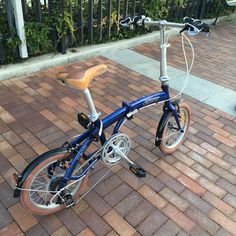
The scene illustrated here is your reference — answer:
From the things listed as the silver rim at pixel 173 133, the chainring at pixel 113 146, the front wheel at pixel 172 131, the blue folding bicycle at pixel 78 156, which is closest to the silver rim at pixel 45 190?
the blue folding bicycle at pixel 78 156

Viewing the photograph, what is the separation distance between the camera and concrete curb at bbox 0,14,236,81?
4.22 meters

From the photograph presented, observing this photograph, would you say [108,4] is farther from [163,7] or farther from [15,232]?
[15,232]

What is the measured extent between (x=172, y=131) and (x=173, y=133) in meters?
0.02

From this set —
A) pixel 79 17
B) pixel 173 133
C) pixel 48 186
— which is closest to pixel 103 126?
pixel 48 186

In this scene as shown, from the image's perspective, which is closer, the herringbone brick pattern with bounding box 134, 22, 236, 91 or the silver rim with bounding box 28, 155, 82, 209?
the silver rim with bounding box 28, 155, 82, 209

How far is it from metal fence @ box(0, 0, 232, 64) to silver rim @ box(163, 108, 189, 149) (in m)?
2.36

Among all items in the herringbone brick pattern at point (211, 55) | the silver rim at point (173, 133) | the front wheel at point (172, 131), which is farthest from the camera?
the herringbone brick pattern at point (211, 55)

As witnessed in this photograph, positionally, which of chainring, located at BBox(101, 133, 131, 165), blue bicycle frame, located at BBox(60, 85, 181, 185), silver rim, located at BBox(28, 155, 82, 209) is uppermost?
blue bicycle frame, located at BBox(60, 85, 181, 185)

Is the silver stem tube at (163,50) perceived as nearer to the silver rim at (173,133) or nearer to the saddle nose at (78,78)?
the silver rim at (173,133)

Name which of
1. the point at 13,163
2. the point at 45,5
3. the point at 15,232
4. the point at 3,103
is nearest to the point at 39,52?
the point at 45,5

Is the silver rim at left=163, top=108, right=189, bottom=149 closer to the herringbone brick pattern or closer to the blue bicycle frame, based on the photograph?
the blue bicycle frame

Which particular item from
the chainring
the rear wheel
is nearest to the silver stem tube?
the chainring

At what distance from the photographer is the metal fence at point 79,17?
4141 millimetres

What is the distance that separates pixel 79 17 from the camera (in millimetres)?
4785
